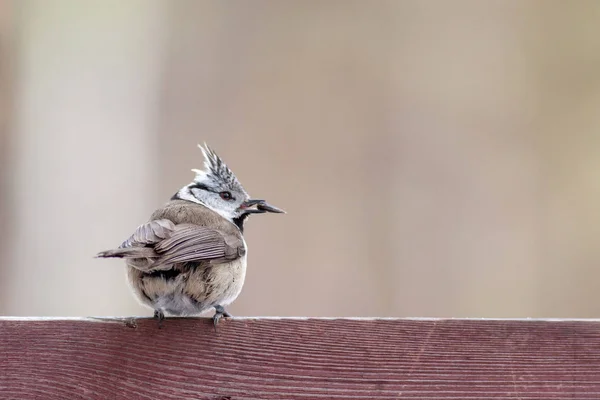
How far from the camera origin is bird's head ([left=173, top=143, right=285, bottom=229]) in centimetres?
358

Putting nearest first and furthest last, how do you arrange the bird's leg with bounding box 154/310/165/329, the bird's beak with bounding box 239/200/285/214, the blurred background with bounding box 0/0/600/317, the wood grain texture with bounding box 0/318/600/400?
1. the wood grain texture with bounding box 0/318/600/400
2. the bird's leg with bounding box 154/310/165/329
3. the bird's beak with bounding box 239/200/285/214
4. the blurred background with bounding box 0/0/600/317

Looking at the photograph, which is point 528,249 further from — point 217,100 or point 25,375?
point 25,375

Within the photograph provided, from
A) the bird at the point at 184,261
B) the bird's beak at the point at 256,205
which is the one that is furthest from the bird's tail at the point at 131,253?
the bird's beak at the point at 256,205

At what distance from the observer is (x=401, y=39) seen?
5.25 meters

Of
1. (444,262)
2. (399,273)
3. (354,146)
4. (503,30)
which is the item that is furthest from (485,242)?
(503,30)

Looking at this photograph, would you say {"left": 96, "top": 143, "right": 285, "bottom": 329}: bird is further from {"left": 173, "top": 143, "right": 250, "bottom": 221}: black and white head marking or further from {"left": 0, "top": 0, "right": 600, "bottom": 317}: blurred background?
{"left": 0, "top": 0, "right": 600, "bottom": 317}: blurred background

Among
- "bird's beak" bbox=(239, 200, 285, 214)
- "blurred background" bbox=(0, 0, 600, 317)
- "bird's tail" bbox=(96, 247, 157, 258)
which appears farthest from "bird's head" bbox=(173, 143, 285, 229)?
"bird's tail" bbox=(96, 247, 157, 258)

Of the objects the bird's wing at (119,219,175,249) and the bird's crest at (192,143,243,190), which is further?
the bird's crest at (192,143,243,190)

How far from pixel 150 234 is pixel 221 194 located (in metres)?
1.16

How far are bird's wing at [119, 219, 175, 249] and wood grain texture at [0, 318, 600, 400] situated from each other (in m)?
0.35

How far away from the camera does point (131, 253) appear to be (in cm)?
230

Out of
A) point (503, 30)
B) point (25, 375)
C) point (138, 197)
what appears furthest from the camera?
point (503, 30)

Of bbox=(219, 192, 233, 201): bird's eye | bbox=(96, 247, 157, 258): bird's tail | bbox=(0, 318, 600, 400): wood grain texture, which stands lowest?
bbox=(0, 318, 600, 400): wood grain texture

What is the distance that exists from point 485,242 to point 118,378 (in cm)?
338
